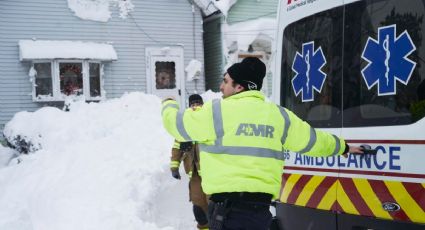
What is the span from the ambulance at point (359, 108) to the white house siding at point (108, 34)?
1267 cm

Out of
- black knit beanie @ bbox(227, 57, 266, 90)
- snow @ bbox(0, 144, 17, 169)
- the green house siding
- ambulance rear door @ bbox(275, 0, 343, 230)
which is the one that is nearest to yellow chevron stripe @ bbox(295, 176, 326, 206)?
ambulance rear door @ bbox(275, 0, 343, 230)

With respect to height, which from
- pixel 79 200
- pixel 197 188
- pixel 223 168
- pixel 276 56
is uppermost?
pixel 276 56

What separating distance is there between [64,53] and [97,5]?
2137 mm

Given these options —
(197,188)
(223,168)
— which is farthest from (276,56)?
(197,188)

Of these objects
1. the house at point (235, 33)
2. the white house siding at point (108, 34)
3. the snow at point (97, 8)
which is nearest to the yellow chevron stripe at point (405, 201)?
the white house siding at point (108, 34)

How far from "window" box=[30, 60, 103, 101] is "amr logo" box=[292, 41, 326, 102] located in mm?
12285

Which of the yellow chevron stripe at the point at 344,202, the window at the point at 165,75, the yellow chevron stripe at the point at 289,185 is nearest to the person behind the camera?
the yellow chevron stripe at the point at 344,202

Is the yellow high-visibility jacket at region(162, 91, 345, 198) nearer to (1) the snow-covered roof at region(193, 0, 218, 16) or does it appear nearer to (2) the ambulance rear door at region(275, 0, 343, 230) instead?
(2) the ambulance rear door at region(275, 0, 343, 230)

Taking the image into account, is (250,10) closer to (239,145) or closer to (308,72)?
(308,72)

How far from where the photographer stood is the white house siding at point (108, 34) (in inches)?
586

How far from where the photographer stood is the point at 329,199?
3457mm

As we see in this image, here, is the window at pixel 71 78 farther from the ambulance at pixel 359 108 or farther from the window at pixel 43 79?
the ambulance at pixel 359 108

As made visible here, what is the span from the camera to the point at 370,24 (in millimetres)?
3232

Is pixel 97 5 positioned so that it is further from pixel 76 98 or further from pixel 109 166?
pixel 109 166
